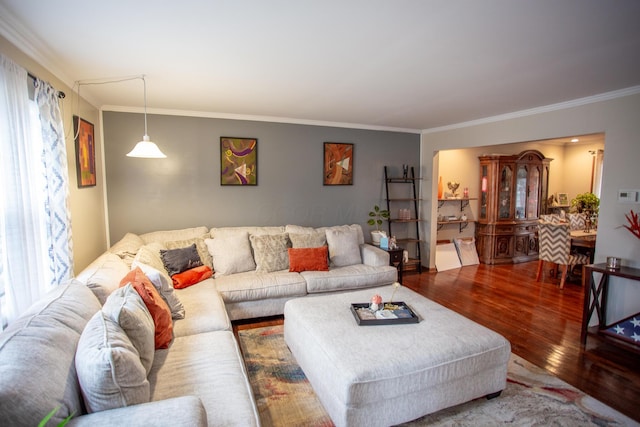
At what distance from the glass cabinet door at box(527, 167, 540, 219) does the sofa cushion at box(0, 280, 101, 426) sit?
704cm

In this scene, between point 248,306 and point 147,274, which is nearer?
point 147,274

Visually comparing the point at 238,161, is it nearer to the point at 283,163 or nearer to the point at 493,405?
the point at 283,163

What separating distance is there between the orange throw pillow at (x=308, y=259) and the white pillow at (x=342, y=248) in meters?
0.21

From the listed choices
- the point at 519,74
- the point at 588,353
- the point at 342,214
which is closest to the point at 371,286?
the point at 342,214

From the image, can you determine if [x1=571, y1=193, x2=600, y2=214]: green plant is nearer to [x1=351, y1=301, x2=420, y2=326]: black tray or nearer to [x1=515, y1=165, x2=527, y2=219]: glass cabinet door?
[x1=515, y1=165, x2=527, y2=219]: glass cabinet door

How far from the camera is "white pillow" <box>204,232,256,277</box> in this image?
12.1 ft

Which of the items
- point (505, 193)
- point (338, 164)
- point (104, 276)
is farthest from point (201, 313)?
point (505, 193)

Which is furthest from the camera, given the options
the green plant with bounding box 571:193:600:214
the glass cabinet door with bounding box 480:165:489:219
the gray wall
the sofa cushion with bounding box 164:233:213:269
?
the glass cabinet door with bounding box 480:165:489:219

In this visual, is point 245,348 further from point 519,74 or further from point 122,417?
point 519,74

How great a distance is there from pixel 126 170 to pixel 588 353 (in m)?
5.13

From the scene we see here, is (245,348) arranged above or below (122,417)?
below

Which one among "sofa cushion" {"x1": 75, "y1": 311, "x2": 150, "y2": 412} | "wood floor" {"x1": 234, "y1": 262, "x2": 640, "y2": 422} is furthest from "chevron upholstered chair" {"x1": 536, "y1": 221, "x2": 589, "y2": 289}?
"sofa cushion" {"x1": 75, "y1": 311, "x2": 150, "y2": 412}

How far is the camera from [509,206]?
6.16 m

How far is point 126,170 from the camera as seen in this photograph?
3951 millimetres
